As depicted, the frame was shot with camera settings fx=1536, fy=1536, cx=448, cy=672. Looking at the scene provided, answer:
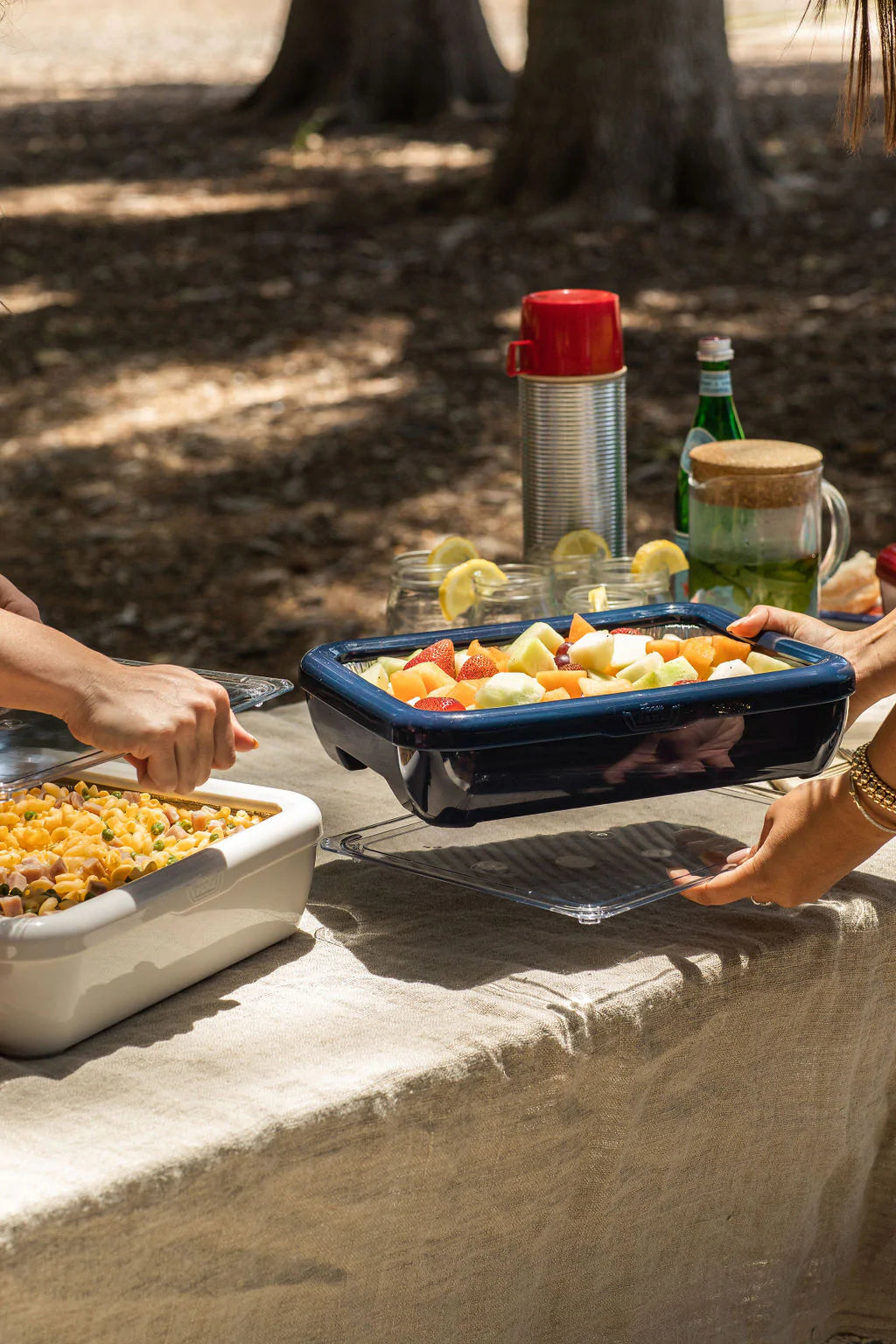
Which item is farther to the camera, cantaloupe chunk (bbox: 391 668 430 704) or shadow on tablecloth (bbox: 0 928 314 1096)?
cantaloupe chunk (bbox: 391 668 430 704)

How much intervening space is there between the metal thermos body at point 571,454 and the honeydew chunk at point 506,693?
25.2 inches

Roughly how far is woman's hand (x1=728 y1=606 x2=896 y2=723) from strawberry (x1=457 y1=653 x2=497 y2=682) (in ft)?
1.07

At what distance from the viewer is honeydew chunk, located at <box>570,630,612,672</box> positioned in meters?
1.33

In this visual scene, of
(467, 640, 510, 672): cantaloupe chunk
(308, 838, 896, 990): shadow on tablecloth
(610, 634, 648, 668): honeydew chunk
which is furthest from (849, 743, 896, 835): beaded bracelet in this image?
(467, 640, 510, 672): cantaloupe chunk

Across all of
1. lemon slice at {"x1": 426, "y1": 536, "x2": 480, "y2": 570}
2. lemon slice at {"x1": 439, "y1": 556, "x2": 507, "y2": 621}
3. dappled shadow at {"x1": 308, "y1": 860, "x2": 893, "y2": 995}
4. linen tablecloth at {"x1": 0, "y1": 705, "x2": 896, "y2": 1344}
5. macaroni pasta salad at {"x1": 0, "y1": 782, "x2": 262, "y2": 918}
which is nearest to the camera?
linen tablecloth at {"x1": 0, "y1": 705, "x2": 896, "y2": 1344}

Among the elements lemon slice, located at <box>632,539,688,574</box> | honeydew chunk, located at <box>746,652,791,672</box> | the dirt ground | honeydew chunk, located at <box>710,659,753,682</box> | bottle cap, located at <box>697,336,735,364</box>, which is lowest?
the dirt ground

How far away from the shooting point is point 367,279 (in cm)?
743

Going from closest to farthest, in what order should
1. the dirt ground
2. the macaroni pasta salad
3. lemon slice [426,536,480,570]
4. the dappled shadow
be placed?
1. the macaroni pasta salad
2. the dappled shadow
3. lemon slice [426,536,480,570]
4. the dirt ground

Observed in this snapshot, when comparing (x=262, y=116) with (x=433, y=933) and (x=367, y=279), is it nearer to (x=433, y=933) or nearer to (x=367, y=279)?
(x=367, y=279)

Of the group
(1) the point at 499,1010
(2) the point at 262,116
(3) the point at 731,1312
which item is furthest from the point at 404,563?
(2) the point at 262,116

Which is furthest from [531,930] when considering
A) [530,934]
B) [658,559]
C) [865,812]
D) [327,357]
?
[327,357]

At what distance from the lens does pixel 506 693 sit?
4.08 ft

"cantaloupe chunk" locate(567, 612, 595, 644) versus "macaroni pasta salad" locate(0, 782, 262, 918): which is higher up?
"cantaloupe chunk" locate(567, 612, 595, 644)

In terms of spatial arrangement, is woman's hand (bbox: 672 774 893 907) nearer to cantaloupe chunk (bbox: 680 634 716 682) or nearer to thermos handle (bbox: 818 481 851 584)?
cantaloupe chunk (bbox: 680 634 716 682)
